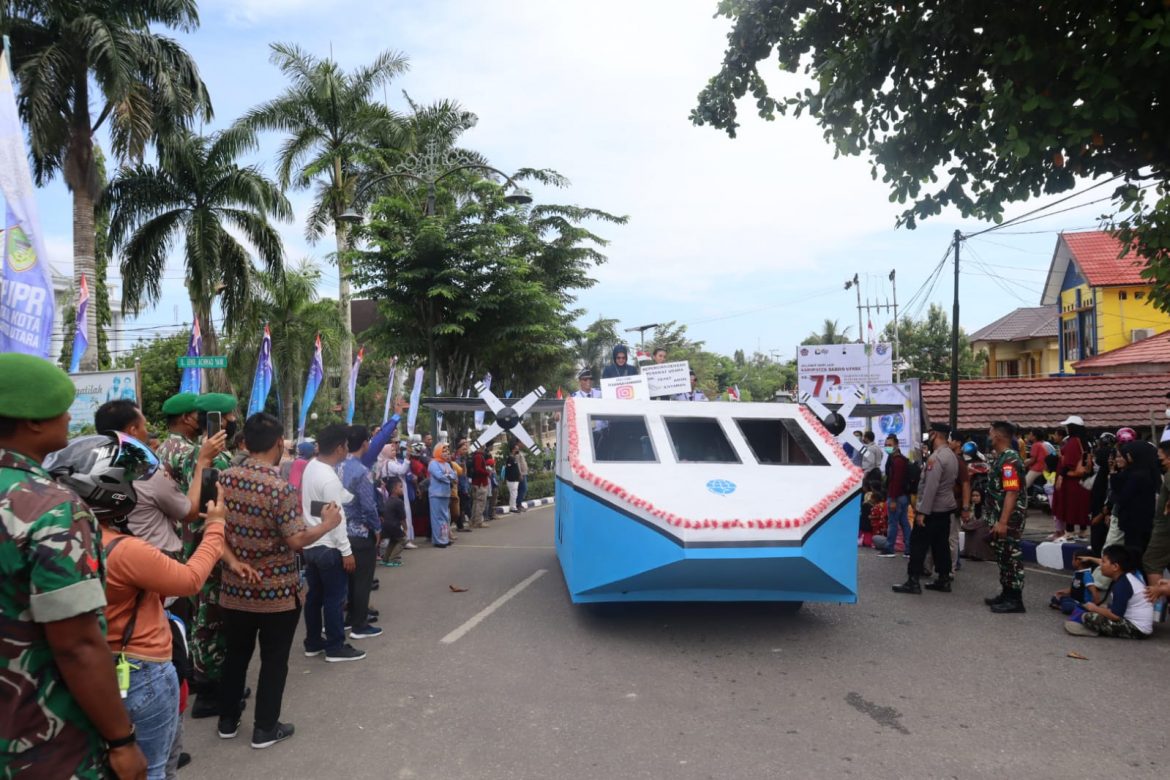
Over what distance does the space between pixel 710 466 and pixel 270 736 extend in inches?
161

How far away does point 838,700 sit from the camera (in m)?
5.08

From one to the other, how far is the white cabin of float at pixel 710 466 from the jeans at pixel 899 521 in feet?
13.4

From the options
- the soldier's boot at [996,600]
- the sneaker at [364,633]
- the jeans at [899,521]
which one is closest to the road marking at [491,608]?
the sneaker at [364,633]

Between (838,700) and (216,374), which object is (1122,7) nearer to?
(838,700)

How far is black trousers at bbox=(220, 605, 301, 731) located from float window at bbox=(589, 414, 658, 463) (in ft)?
10.7

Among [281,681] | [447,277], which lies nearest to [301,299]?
[447,277]

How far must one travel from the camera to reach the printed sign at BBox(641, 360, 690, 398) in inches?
402

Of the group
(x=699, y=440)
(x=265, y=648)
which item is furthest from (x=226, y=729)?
(x=699, y=440)

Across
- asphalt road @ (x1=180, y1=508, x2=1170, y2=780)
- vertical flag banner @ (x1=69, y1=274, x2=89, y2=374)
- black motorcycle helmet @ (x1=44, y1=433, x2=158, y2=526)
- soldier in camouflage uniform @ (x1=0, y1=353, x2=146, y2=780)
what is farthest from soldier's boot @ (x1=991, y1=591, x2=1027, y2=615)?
vertical flag banner @ (x1=69, y1=274, x2=89, y2=374)

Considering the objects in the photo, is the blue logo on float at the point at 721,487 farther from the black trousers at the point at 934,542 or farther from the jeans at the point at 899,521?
the jeans at the point at 899,521

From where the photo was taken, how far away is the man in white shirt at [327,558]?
505 centimetres

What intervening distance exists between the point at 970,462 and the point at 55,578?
1091 cm

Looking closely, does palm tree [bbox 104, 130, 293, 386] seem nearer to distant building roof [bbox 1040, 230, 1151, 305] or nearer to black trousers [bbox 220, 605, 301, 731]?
black trousers [bbox 220, 605, 301, 731]

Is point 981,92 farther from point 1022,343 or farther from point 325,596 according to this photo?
point 1022,343
